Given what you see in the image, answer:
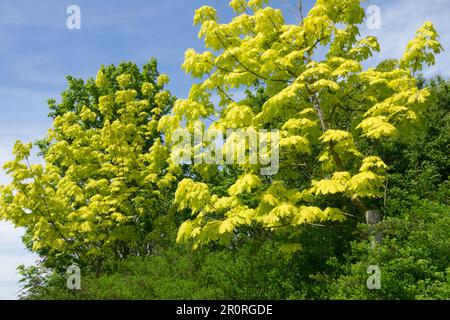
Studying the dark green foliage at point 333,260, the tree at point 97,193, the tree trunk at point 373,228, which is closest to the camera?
the dark green foliage at point 333,260

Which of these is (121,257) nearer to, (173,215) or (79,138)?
(173,215)

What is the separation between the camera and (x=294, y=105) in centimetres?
1296

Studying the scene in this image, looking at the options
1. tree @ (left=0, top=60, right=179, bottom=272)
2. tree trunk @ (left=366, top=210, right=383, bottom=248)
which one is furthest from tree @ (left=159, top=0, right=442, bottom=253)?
tree @ (left=0, top=60, right=179, bottom=272)

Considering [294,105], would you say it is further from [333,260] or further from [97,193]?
[97,193]

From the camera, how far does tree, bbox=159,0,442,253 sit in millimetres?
10430

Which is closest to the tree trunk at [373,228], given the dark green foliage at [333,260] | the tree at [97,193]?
the dark green foliage at [333,260]

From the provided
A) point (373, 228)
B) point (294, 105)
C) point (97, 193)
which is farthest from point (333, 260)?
point (97, 193)

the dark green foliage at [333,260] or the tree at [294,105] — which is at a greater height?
the tree at [294,105]

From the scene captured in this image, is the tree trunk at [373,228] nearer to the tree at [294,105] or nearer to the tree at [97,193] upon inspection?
the tree at [294,105]

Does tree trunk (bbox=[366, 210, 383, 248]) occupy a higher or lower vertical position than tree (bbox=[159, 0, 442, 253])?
lower

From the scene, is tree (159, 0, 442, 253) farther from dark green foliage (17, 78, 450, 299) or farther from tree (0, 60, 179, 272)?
tree (0, 60, 179, 272)

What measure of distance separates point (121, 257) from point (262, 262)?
8.23m

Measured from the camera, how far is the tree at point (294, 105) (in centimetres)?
1043
